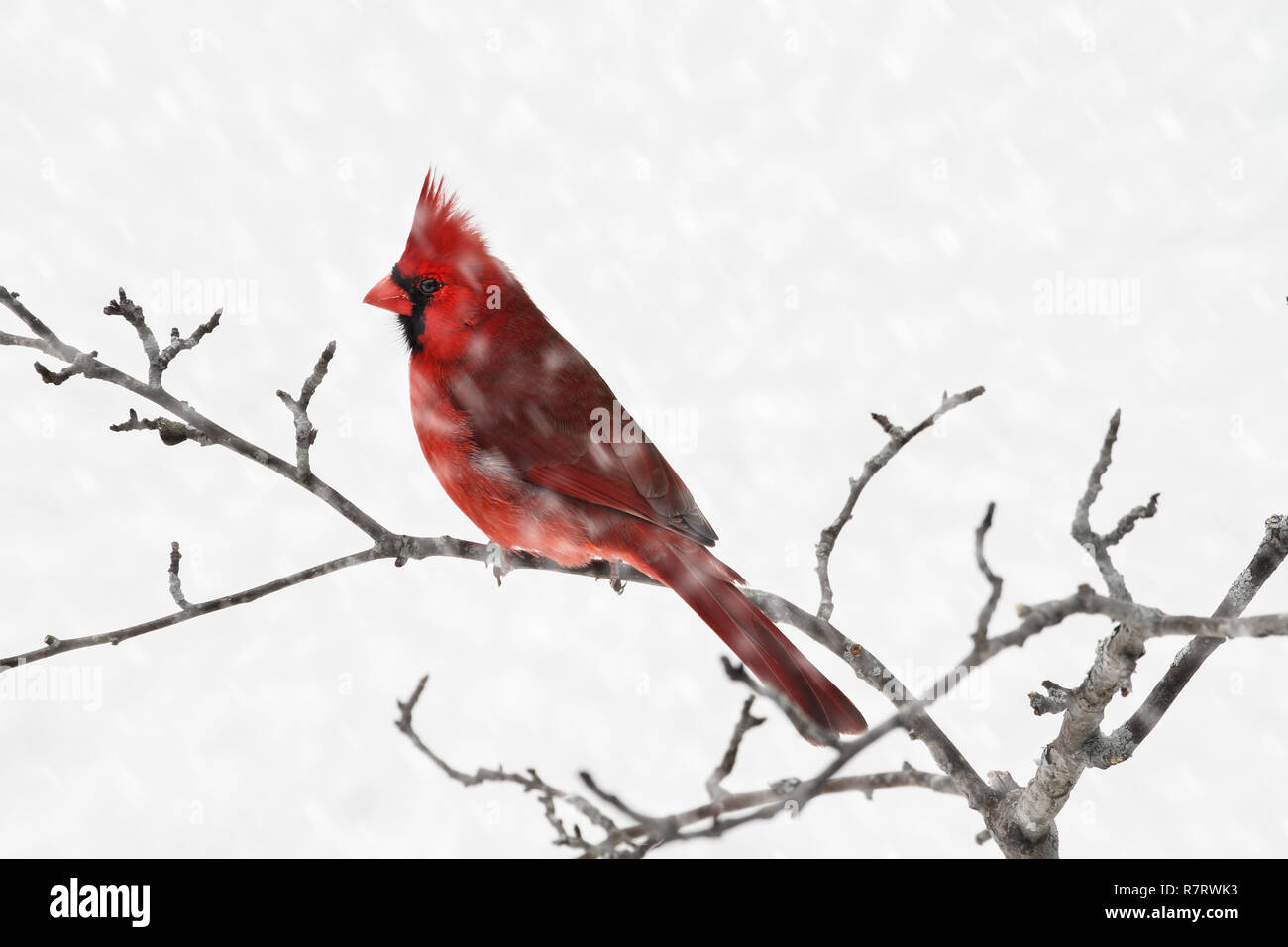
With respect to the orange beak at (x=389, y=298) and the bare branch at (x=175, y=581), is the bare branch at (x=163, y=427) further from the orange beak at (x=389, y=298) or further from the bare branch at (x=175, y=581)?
the orange beak at (x=389, y=298)

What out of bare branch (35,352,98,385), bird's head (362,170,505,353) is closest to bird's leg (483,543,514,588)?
bird's head (362,170,505,353)

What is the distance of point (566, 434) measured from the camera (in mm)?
2096

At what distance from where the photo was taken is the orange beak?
219cm

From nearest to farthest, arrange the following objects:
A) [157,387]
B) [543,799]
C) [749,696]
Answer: [749,696] < [543,799] < [157,387]

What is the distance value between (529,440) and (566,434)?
7 cm

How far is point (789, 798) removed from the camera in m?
0.99

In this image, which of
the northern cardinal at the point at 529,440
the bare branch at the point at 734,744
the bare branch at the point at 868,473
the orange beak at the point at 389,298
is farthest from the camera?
the orange beak at the point at 389,298

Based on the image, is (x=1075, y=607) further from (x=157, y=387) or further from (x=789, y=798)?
(x=157, y=387)

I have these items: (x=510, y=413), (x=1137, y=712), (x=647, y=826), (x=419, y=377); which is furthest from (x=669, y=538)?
(x=647, y=826)

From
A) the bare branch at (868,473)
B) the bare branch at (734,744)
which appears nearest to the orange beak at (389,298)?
the bare branch at (868,473)

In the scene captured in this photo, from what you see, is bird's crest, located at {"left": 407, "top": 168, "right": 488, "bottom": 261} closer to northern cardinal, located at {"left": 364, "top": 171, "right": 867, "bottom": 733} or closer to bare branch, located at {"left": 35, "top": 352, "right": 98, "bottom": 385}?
northern cardinal, located at {"left": 364, "top": 171, "right": 867, "bottom": 733}

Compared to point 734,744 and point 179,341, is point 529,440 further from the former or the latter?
point 734,744

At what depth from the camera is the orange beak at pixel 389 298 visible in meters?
2.19
